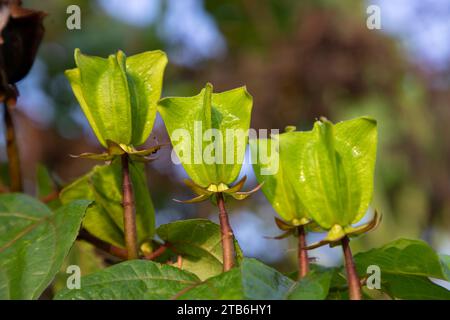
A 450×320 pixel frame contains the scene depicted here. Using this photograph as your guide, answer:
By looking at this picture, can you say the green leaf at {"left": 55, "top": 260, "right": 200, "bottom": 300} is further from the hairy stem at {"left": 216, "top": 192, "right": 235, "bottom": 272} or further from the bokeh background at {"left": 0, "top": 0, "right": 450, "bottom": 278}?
the bokeh background at {"left": 0, "top": 0, "right": 450, "bottom": 278}

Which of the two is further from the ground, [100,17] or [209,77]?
[100,17]

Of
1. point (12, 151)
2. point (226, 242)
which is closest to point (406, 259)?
point (226, 242)

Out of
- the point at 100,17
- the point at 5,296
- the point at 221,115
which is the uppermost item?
the point at 100,17

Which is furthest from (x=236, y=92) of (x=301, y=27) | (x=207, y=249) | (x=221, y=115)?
(x=301, y=27)

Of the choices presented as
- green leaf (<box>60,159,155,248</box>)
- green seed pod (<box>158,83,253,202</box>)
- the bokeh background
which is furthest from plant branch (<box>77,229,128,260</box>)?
the bokeh background

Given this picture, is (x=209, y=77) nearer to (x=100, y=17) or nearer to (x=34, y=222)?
(x=100, y=17)

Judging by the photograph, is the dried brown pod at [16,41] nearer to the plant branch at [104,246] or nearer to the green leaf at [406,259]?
the plant branch at [104,246]
